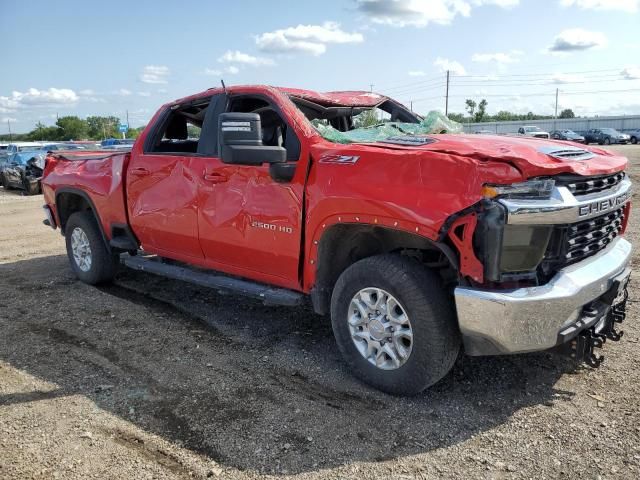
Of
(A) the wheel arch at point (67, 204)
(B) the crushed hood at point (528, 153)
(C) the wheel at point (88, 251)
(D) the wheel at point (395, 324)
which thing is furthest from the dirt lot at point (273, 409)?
(A) the wheel arch at point (67, 204)

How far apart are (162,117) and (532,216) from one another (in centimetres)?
380

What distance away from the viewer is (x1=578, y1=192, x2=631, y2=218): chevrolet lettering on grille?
3.13 meters

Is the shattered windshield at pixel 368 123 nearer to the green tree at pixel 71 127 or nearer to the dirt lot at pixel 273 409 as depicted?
the dirt lot at pixel 273 409

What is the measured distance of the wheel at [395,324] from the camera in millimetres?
3291

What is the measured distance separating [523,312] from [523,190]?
64 cm

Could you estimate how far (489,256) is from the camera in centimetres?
297

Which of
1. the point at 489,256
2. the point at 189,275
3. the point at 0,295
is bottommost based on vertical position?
the point at 0,295

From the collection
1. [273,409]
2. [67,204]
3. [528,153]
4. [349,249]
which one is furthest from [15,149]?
[528,153]

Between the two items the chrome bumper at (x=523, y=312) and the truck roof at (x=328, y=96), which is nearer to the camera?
the chrome bumper at (x=523, y=312)

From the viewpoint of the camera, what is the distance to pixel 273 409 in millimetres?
3477

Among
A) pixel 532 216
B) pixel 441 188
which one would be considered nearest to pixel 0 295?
pixel 441 188

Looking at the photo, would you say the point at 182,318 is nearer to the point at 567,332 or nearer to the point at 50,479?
the point at 50,479

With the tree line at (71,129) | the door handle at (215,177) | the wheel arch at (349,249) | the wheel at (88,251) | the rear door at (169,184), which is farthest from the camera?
the tree line at (71,129)

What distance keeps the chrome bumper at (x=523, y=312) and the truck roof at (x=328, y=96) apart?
232 cm
